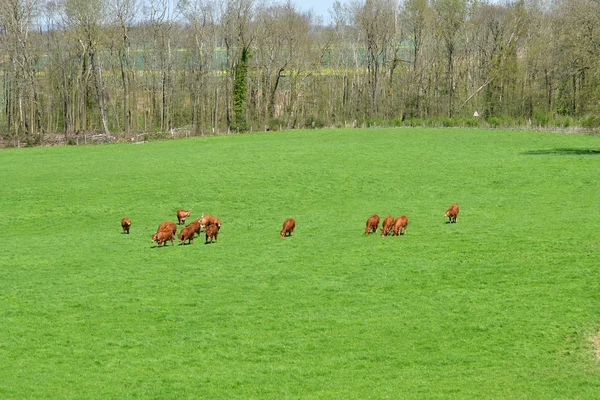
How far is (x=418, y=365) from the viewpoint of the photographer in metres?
15.7

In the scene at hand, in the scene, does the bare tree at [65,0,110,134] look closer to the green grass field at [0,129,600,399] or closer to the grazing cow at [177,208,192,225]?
the green grass field at [0,129,600,399]

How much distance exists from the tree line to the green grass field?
38.3 meters

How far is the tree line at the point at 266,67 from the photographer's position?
81875 mm

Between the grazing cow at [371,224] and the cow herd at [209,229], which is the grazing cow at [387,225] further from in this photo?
the grazing cow at [371,224]

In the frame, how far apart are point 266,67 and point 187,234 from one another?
6826 centimetres

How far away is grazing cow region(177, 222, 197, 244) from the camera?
27.5m

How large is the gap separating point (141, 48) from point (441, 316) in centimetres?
9717

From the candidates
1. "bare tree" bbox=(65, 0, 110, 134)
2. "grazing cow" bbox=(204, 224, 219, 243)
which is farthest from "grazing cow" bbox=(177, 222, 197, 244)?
"bare tree" bbox=(65, 0, 110, 134)

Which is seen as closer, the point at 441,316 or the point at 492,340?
the point at 492,340

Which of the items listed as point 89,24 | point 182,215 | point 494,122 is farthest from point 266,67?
point 182,215

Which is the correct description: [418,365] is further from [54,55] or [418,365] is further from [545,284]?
Answer: [54,55]

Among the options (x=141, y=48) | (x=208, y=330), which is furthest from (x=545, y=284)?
(x=141, y=48)

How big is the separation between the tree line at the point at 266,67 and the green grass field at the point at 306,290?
38.3 m

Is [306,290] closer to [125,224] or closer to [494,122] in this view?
[125,224]
